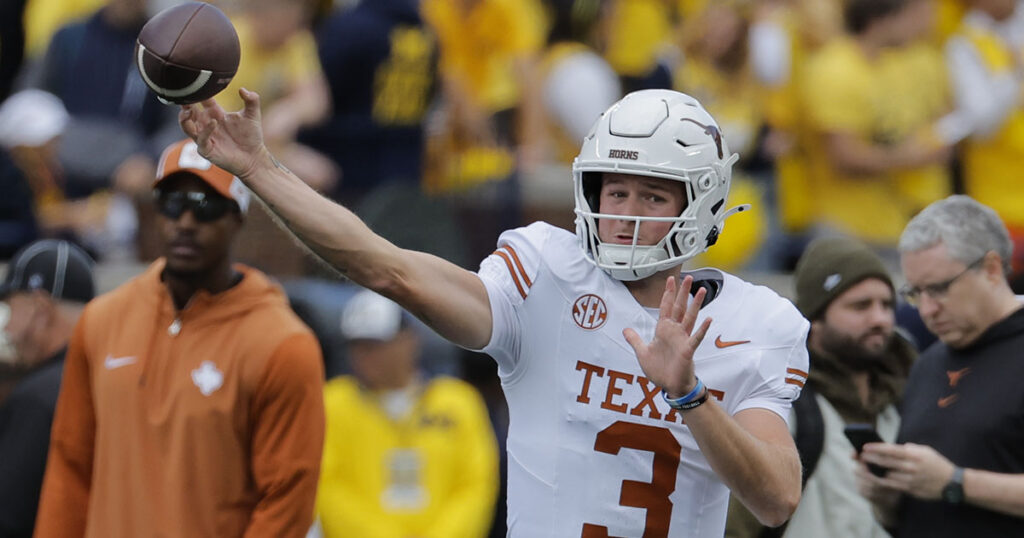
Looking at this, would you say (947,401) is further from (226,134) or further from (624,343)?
(226,134)

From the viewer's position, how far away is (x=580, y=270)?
395 cm

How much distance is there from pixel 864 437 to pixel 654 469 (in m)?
1.35

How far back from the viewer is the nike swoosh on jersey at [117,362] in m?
5.00

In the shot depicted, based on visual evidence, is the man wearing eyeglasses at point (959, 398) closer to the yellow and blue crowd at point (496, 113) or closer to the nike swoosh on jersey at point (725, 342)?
the nike swoosh on jersey at point (725, 342)

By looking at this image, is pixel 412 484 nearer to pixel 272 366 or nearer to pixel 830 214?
pixel 272 366

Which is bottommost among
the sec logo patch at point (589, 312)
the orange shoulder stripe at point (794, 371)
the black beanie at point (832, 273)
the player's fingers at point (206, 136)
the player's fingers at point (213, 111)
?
the black beanie at point (832, 273)

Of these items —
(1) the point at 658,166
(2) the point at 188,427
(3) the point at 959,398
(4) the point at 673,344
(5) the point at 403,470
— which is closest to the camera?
(4) the point at 673,344

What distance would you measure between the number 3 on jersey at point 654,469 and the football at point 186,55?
1.23 m

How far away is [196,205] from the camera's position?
5.21 m

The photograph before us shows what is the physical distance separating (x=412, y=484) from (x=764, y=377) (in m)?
3.21

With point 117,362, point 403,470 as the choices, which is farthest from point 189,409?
point 403,470

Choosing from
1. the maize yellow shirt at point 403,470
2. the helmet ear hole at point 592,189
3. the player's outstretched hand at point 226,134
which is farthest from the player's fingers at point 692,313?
the maize yellow shirt at point 403,470

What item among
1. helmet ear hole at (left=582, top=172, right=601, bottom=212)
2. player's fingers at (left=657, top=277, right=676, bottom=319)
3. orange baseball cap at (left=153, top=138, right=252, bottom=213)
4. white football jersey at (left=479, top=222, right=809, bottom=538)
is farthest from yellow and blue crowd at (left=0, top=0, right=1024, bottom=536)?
player's fingers at (left=657, top=277, right=676, bottom=319)

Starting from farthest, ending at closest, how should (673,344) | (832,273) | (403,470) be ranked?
(403,470)
(832,273)
(673,344)
